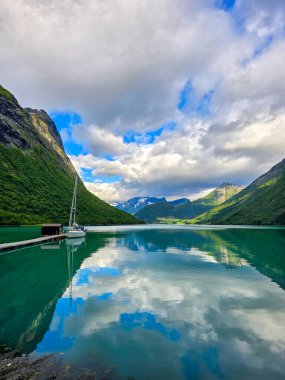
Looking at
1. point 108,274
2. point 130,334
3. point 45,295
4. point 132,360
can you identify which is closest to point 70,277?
point 108,274

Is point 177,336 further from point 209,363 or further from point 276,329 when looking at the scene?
point 276,329

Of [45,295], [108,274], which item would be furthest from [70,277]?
[45,295]

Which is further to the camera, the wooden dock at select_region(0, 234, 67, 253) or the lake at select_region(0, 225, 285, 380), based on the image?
the wooden dock at select_region(0, 234, 67, 253)

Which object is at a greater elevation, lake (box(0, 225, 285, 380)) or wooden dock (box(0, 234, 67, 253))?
wooden dock (box(0, 234, 67, 253))

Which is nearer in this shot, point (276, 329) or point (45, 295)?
point (276, 329)

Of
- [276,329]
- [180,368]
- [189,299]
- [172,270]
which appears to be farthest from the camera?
[172,270]

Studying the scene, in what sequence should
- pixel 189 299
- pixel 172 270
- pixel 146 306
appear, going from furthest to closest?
1. pixel 172 270
2. pixel 189 299
3. pixel 146 306

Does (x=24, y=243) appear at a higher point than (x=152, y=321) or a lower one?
higher

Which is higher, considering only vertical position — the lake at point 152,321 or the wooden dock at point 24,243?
Answer: the wooden dock at point 24,243

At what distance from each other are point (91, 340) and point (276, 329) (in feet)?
41.7

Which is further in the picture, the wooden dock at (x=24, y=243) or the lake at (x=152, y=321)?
the wooden dock at (x=24, y=243)

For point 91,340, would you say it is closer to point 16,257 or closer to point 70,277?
point 70,277

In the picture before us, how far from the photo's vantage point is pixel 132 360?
14.3m

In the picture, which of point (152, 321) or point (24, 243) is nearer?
point (152, 321)
